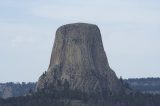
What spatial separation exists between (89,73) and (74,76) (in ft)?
14.9

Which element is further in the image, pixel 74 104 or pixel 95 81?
pixel 95 81

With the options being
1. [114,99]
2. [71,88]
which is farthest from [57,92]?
[114,99]

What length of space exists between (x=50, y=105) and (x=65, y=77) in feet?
74.5

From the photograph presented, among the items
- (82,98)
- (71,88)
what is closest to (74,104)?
(82,98)

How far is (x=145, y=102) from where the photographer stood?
192 metres

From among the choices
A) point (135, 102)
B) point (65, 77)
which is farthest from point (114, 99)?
point (65, 77)

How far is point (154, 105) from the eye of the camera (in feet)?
631

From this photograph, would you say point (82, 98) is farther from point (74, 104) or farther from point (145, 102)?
point (145, 102)

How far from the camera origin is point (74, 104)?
180625 mm

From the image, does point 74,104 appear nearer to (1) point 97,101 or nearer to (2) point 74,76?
(1) point 97,101

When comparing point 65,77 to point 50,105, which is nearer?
point 50,105

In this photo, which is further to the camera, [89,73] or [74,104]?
[89,73]

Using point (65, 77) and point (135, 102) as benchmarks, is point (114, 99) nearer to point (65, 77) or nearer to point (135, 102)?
point (135, 102)

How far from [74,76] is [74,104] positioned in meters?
19.3
